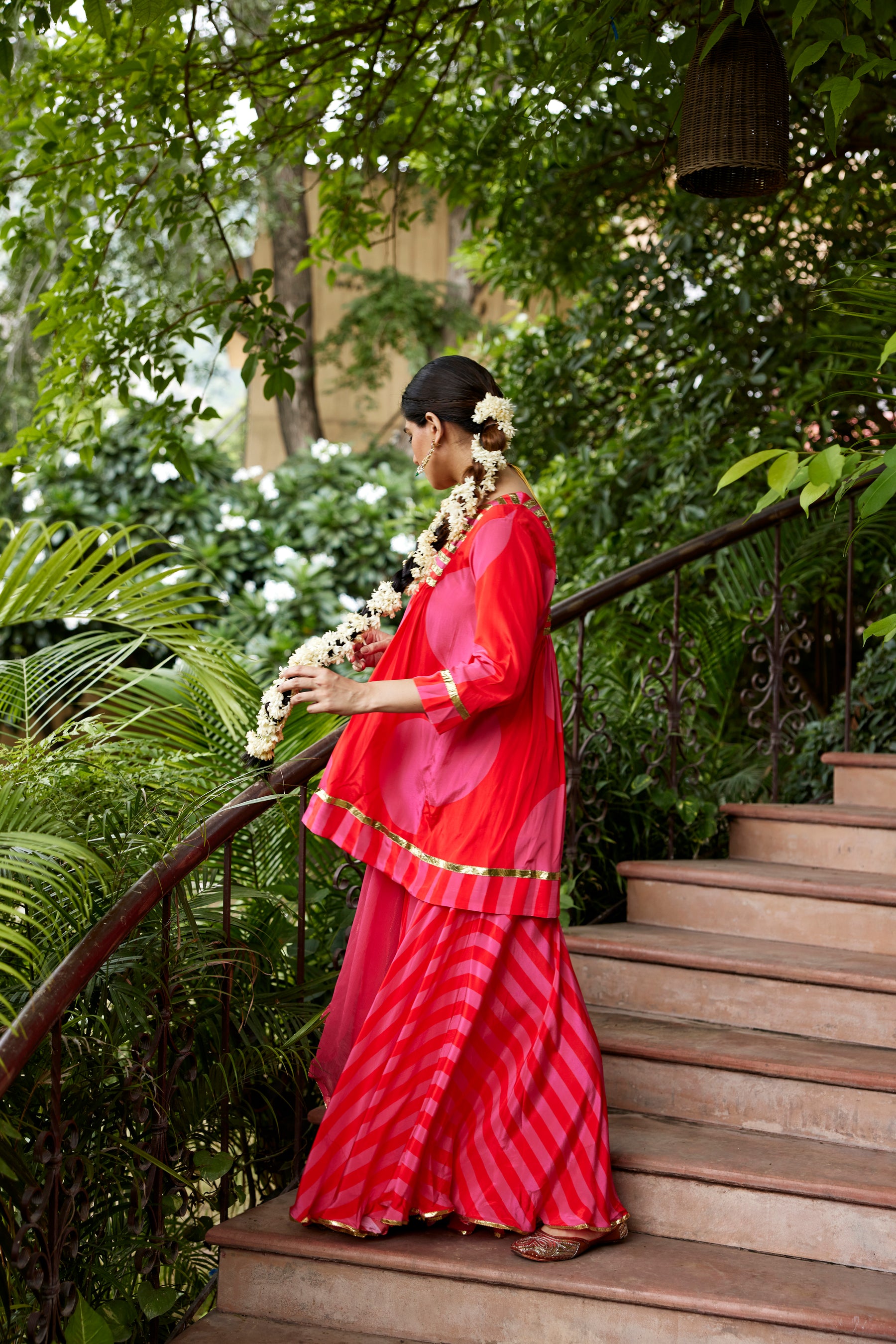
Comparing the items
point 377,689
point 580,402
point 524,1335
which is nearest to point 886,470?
point 377,689

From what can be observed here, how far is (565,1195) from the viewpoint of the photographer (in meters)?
2.58

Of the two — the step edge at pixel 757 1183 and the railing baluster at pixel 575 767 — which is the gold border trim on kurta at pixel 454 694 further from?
the railing baluster at pixel 575 767

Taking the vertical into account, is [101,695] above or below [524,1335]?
above

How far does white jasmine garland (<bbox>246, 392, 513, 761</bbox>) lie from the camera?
2490 mm

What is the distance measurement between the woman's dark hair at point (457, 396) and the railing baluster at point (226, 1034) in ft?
3.41

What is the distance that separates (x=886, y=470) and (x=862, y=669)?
10.1ft

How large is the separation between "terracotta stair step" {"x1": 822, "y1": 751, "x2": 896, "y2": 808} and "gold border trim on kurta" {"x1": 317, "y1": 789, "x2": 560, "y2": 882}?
81.4 inches

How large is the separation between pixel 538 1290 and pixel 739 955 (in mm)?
1256

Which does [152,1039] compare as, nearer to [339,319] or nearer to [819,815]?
[819,815]

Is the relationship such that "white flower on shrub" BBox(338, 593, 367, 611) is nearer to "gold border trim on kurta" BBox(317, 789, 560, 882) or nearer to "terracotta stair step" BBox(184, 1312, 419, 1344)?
"gold border trim on kurta" BBox(317, 789, 560, 882)

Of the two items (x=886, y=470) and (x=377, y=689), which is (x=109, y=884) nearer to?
(x=377, y=689)

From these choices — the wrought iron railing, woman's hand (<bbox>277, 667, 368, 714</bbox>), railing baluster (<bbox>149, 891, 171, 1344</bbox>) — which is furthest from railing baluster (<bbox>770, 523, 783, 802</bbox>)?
railing baluster (<bbox>149, 891, 171, 1344</bbox>)

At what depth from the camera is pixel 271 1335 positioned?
2578 millimetres

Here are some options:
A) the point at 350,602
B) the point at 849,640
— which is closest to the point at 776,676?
the point at 849,640
